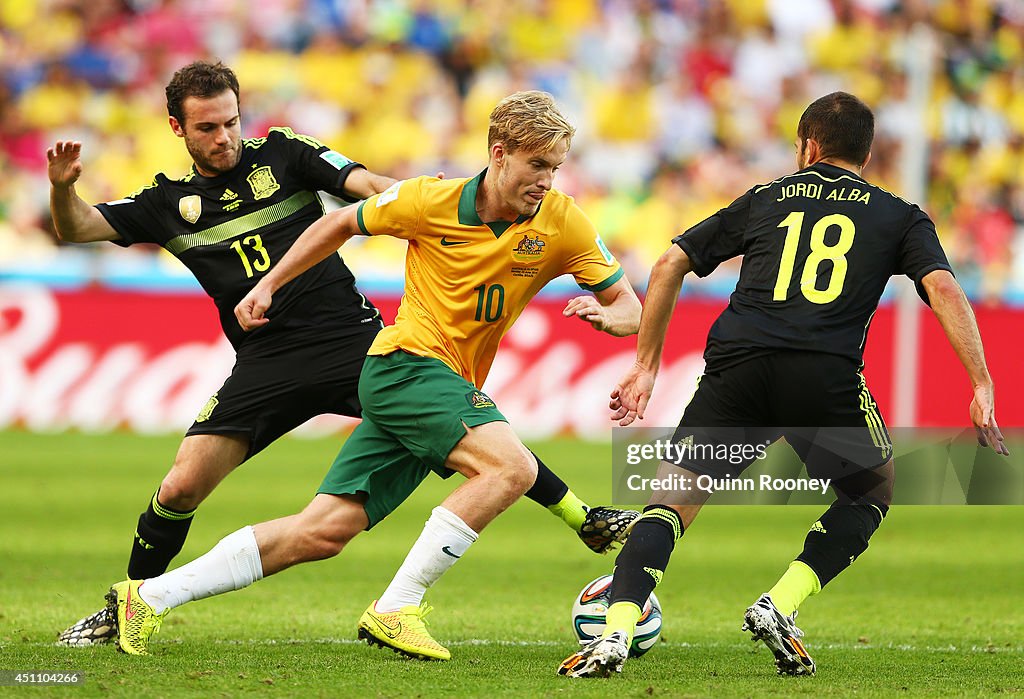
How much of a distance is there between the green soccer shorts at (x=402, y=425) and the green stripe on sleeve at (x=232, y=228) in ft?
3.44

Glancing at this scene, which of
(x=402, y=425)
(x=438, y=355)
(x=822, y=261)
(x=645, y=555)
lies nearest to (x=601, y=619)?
(x=645, y=555)

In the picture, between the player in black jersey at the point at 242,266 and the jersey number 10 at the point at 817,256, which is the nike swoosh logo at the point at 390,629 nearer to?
the player in black jersey at the point at 242,266

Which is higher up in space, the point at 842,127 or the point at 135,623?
the point at 842,127

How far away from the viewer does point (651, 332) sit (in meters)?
5.41

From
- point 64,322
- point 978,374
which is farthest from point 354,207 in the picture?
point 64,322

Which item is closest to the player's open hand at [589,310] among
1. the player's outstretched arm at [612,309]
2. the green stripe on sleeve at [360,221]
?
the player's outstretched arm at [612,309]

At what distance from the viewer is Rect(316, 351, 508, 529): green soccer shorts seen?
5.40m

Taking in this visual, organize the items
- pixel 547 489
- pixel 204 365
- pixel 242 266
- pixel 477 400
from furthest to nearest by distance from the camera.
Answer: pixel 204 365 → pixel 242 266 → pixel 547 489 → pixel 477 400

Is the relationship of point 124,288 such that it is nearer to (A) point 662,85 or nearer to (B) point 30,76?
(B) point 30,76

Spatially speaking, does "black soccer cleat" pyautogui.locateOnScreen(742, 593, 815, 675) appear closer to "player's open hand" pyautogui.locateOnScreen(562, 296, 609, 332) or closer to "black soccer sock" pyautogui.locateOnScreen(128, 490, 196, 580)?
"player's open hand" pyautogui.locateOnScreen(562, 296, 609, 332)

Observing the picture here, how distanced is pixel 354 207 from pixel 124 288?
1049cm

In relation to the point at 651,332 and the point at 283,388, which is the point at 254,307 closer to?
the point at 283,388

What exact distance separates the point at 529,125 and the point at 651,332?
0.91 m

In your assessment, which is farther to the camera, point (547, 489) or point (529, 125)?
point (547, 489)
